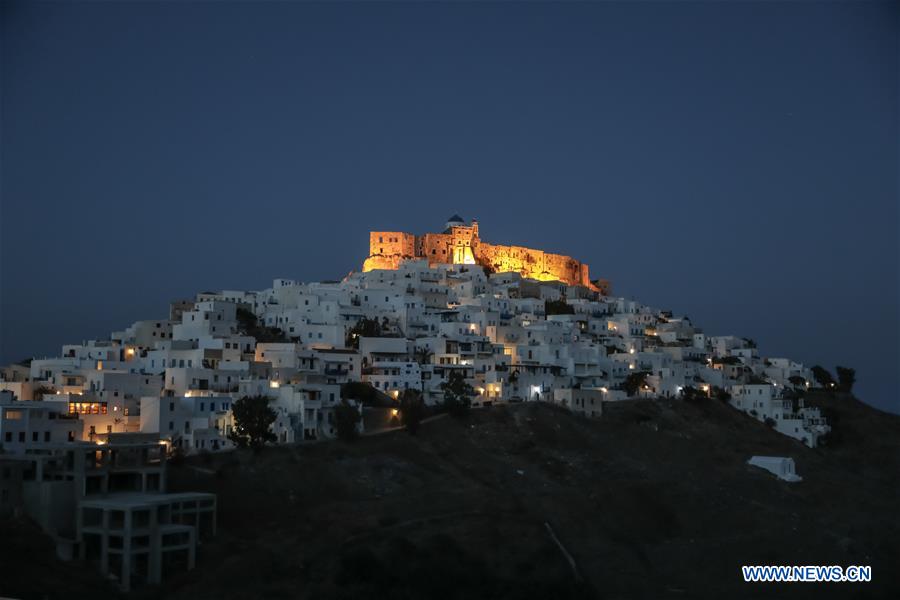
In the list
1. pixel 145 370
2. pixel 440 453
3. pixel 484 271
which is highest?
pixel 484 271

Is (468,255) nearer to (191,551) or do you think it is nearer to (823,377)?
(823,377)

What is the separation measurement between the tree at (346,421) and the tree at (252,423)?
362cm

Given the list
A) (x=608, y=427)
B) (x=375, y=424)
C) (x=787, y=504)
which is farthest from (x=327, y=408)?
(x=787, y=504)

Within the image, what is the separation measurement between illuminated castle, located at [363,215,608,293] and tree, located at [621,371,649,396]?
28.5 meters

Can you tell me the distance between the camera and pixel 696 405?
234 ft

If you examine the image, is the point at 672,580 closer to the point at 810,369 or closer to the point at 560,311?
the point at 560,311

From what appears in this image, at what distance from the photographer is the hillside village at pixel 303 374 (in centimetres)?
4134

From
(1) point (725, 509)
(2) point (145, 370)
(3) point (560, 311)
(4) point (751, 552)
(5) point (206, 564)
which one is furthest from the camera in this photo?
(3) point (560, 311)

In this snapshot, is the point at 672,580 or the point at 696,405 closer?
the point at 672,580

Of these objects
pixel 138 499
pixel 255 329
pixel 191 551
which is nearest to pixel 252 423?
pixel 138 499

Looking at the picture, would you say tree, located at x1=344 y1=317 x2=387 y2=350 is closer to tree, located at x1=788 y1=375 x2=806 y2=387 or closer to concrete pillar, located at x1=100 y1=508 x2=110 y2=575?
concrete pillar, located at x1=100 y1=508 x2=110 y2=575

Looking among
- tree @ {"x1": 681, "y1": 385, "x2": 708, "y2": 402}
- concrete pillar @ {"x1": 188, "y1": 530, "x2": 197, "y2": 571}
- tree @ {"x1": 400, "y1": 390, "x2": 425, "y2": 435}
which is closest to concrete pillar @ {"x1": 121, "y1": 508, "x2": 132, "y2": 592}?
concrete pillar @ {"x1": 188, "y1": 530, "x2": 197, "y2": 571}

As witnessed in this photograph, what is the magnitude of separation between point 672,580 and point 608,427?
1985 centimetres

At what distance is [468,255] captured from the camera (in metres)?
100
